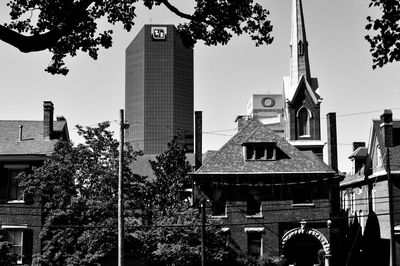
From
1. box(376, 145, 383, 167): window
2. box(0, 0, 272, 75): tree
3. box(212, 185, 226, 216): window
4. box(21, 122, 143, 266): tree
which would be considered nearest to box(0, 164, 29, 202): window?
box(21, 122, 143, 266): tree

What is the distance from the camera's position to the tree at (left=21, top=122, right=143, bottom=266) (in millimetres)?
31925

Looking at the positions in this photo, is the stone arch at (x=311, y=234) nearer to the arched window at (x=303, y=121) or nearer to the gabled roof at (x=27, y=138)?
the gabled roof at (x=27, y=138)

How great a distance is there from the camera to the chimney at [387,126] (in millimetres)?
43938

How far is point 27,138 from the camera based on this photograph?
40.4 metres

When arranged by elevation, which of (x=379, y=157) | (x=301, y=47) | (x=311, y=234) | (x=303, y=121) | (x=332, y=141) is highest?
(x=301, y=47)

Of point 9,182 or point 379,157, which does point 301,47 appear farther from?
point 9,182

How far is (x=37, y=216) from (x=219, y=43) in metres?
30.0

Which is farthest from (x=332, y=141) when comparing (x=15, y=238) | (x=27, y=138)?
(x=15, y=238)

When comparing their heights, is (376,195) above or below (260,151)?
below

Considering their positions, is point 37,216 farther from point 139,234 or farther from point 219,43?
point 219,43

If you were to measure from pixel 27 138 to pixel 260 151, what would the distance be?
1585 centimetres

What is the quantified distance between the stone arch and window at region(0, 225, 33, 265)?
16753mm

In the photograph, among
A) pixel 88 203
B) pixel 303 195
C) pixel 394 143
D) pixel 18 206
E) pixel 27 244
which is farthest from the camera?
pixel 394 143

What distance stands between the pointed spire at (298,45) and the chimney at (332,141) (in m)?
19.3
